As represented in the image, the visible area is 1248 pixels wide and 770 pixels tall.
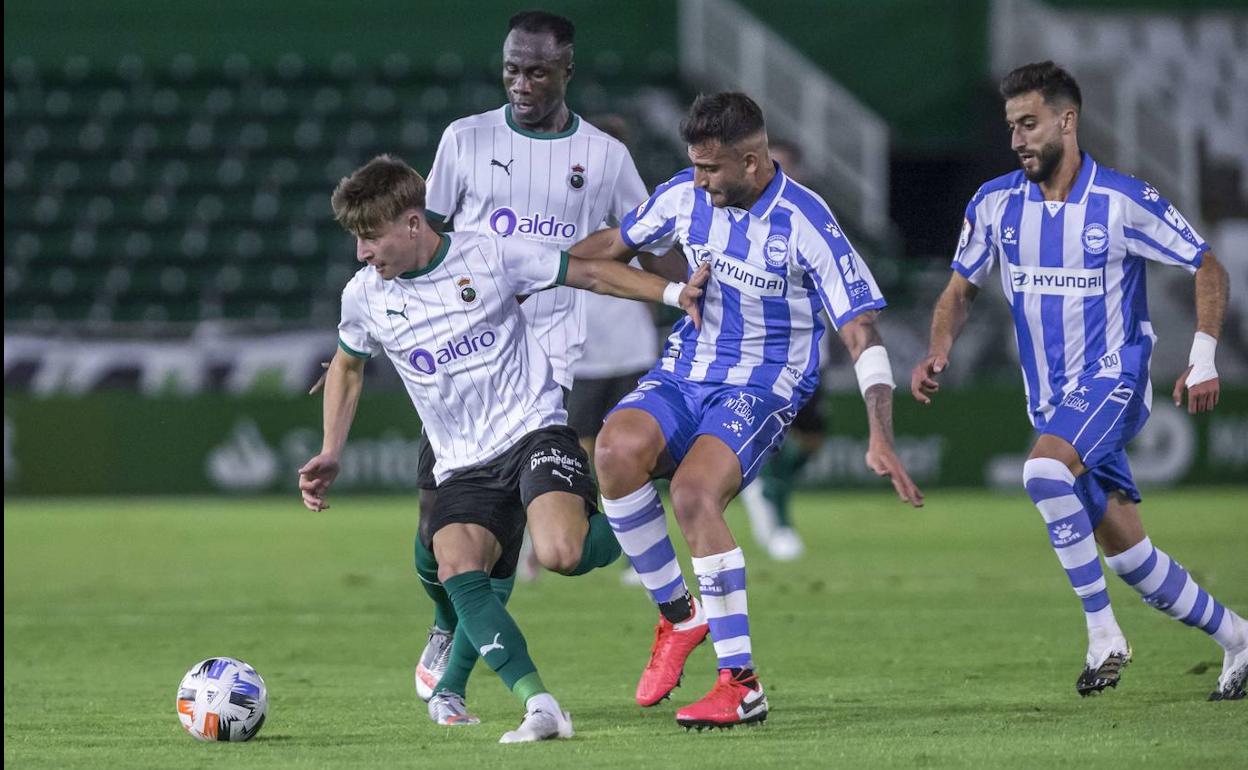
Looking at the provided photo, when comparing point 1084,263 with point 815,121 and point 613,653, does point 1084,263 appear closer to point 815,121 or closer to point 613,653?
point 613,653

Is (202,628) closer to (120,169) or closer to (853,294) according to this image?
(853,294)

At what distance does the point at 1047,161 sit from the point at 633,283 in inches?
58.9

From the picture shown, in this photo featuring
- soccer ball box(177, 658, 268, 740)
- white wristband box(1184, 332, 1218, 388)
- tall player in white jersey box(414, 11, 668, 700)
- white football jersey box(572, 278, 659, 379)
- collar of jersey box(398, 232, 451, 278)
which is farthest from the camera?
white football jersey box(572, 278, 659, 379)

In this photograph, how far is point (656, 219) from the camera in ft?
20.6

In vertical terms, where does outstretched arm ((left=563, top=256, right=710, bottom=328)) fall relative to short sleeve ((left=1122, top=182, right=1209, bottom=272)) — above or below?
below

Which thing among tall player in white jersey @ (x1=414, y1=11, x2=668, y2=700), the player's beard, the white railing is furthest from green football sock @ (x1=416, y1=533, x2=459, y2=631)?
the white railing

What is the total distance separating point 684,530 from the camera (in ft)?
19.3

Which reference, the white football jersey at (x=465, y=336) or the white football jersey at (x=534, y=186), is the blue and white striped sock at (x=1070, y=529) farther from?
the white football jersey at (x=534, y=186)

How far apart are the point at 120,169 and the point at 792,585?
13314 mm

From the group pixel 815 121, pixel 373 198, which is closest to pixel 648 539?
pixel 373 198

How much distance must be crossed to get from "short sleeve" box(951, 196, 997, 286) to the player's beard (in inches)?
8.6

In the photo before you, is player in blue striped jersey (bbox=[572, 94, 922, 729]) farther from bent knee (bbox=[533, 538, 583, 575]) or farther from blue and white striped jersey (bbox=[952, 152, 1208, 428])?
blue and white striped jersey (bbox=[952, 152, 1208, 428])

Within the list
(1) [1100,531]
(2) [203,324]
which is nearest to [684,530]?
(1) [1100,531]

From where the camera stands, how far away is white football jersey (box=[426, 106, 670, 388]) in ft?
23.4
